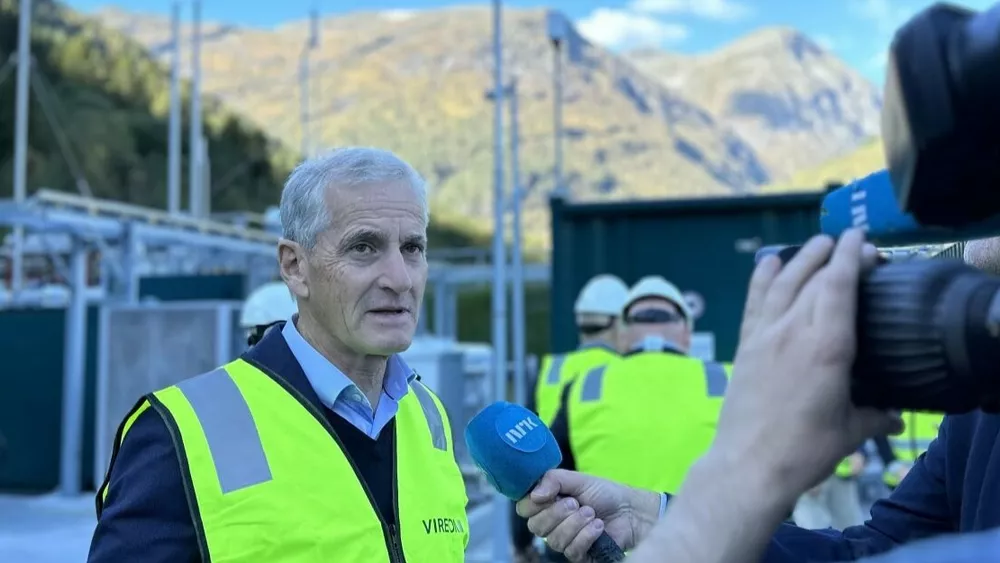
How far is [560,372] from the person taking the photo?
5621 mm

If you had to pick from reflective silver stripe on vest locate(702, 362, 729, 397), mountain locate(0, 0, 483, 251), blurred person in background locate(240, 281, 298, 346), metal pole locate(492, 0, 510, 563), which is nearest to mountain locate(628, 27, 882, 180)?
mountain locate(0, 0, 483, 251)

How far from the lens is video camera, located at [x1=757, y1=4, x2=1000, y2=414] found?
0.85m

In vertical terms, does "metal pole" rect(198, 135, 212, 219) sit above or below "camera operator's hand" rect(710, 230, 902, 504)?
above

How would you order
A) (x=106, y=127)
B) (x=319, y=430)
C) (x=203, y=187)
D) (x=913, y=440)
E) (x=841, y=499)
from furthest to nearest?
(x=106, y=127) < (x=203, y=187) < (x=841, y=499) < (x=913, y=440) < (x=319, y=430)

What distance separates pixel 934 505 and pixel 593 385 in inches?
99.5

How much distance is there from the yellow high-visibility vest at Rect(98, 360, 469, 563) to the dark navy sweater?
87cm

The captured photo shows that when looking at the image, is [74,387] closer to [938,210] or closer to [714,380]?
[714,380]

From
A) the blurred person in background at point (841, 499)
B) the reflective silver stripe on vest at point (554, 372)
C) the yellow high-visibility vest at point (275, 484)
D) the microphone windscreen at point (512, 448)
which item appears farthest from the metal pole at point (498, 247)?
the microphone windscreen at point (512, 448)

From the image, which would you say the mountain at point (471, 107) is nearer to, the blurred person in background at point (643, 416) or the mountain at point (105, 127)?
the mountain at point (105, 127)

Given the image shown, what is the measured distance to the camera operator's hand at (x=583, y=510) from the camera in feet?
5.48

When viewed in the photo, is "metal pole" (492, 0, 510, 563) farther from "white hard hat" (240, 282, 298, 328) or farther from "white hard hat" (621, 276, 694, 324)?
"white hard hat" (240, 282, 298, 328)

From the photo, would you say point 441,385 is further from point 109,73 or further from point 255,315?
point 109,73

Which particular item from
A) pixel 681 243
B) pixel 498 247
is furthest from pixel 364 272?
pixel 498 247

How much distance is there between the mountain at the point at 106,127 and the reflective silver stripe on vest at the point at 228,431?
37102 mm
